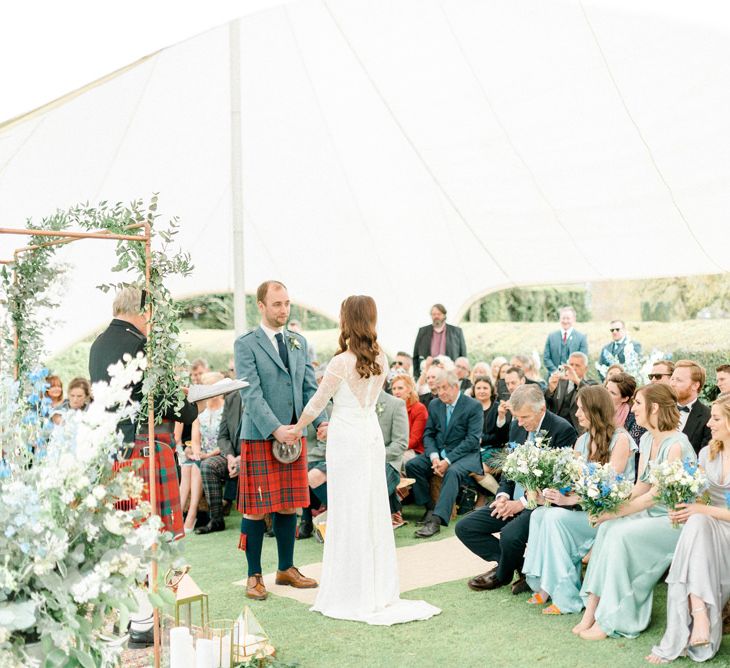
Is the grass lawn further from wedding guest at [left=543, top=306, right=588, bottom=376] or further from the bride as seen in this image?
wedding guest at [left=543, top=306, right=588, bottom=376]

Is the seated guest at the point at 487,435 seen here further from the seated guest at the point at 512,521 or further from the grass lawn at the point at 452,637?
the grass lawn at the point at 452,637

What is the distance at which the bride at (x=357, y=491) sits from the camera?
16.5 ft

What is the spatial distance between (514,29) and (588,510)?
408cm

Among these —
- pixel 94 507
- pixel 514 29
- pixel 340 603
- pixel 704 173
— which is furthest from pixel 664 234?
pixel 94 507

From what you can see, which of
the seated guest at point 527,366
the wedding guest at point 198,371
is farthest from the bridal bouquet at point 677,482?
the wedding guest at point 198,371

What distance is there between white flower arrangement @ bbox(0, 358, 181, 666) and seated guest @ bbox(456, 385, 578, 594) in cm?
312

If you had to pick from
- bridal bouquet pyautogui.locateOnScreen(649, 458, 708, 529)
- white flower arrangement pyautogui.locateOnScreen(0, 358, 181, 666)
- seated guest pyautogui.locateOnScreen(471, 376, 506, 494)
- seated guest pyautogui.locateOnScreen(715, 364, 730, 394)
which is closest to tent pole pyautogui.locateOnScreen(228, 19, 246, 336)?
seated guest pyautogui.locateOnScreen(471, 376, 506, 494)

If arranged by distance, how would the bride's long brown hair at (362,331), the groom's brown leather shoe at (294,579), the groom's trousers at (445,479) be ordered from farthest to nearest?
1. the groom's trousers at (445,479)
2. the groom's brown leather shoe at (294,579)
3. the bride's long brown hair at (362,331)

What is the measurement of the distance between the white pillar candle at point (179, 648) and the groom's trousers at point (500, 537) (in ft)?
7.13

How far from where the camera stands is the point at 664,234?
27.5ft

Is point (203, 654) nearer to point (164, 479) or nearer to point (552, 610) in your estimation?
point (164, 479)

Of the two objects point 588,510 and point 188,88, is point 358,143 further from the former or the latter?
point 588,510

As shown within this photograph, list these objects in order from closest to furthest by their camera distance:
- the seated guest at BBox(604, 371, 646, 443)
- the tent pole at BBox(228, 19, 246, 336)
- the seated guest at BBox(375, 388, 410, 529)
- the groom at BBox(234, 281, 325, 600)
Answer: the groom at BBox(234, 281, 325, 600), the seated guest at BBox(604, 371, 646, 443), the seated guest at BBox(375, 388, 410, 529), the tent pole at BBox(228, 19, 246, 336)

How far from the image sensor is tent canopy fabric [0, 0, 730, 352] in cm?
709
